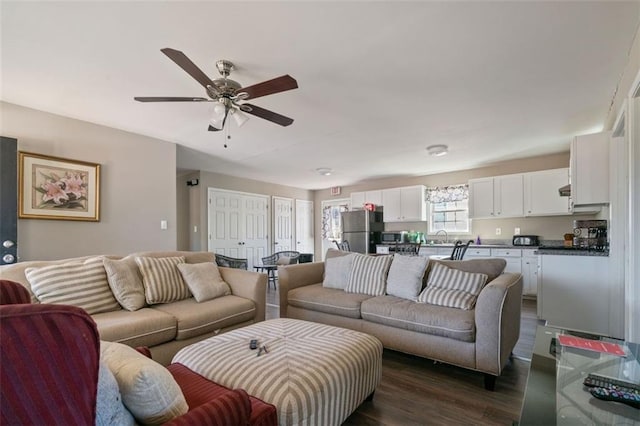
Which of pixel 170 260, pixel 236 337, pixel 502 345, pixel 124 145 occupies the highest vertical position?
pixel 124 145

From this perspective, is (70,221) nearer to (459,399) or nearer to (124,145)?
(124,145)

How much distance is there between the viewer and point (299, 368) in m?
1.42

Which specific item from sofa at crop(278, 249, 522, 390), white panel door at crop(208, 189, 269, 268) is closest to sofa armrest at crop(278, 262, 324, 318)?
sofa at crop(278, 249, 522, 390)

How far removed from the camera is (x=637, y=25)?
1.88 m

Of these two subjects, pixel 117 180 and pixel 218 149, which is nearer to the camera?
pixel 117 180

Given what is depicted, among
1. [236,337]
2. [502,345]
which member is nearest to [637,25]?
[502,345]

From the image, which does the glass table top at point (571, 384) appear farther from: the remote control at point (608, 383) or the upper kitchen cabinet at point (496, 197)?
the upper kitchen cabinet at point (496, 197)

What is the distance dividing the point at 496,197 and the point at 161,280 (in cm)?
542

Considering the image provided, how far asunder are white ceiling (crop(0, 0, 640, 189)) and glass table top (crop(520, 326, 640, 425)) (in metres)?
1.97

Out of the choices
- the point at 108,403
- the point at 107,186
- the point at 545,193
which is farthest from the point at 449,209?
the point at 108,403

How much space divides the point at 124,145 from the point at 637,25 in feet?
16.0

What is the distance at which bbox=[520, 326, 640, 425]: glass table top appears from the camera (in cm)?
107

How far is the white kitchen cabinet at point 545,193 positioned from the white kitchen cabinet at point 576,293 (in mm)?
1936

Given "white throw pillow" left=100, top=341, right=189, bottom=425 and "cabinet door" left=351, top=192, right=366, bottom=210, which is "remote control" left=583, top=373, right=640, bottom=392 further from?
"cabinet door" left=351, top=192, right=366, bottom=210
